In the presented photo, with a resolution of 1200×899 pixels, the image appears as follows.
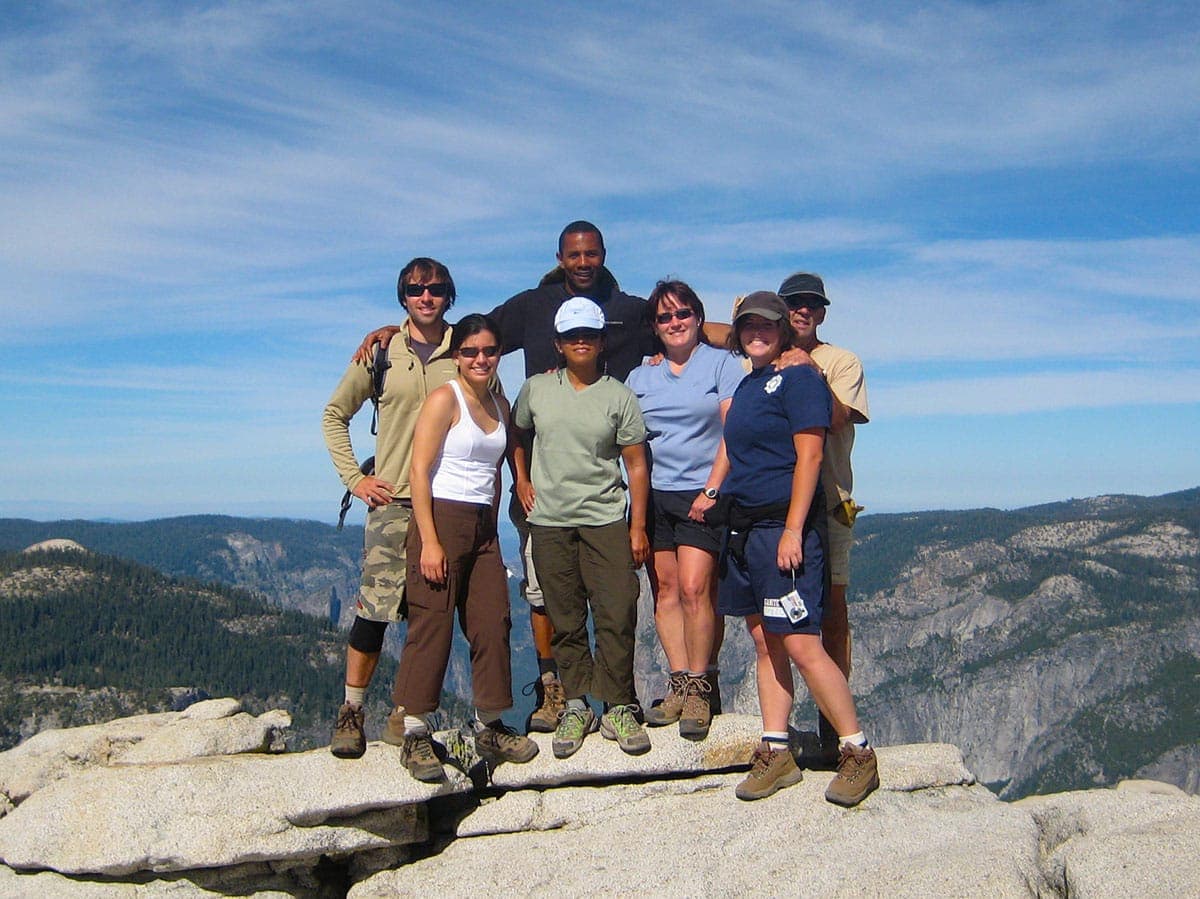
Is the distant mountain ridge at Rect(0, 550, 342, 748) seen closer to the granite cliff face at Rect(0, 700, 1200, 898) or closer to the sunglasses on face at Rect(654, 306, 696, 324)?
the granite cliff face at Rect(0, 700, 1200, 898)

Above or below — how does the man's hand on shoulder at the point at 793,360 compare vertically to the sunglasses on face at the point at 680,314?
below

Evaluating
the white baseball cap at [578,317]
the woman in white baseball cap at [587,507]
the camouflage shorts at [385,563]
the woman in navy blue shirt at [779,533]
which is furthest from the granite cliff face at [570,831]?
the white baseball cap at [578,317]

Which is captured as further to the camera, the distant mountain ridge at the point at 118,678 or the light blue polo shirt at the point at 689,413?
the distant mountain ridge at the point at 118,678

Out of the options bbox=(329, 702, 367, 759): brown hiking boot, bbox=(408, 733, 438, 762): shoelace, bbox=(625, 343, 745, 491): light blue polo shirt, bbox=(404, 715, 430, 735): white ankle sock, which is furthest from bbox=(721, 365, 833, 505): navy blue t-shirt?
bbox=(329, 702, 367, 759): brown hiking boot

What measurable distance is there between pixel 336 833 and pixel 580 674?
9.86ft

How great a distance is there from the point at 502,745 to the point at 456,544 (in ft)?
7.93

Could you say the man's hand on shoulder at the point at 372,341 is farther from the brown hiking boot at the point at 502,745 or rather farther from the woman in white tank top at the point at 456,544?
the brown hiking boot at the point at 502,745

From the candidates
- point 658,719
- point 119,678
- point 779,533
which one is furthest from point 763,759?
point 119,678

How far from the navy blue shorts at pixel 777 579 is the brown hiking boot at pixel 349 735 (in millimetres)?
4266

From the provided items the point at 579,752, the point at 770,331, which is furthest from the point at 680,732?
the point at 770,331

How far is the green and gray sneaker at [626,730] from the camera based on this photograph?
1078 cm

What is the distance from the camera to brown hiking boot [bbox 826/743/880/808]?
978cm

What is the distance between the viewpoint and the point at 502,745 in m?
11.0

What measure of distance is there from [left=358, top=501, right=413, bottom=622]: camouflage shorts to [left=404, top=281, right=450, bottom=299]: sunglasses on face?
7.35 ft
